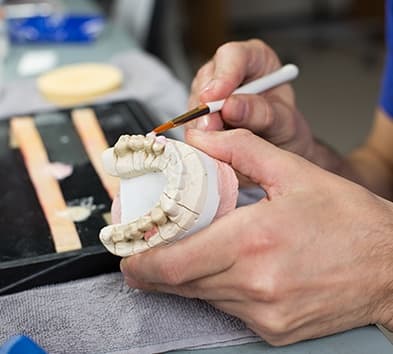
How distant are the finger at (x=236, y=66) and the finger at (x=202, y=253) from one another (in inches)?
8.7

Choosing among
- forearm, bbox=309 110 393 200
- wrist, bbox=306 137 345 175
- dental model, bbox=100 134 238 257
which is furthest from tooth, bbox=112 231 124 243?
forearm, bbox=309 110 393 200

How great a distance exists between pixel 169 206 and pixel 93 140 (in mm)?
379

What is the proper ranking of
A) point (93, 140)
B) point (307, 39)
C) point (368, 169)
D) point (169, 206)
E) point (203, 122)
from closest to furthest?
point (169, 206)
point (203, 122)
point (93, 140)
point (368, 169)
point (307, 39)

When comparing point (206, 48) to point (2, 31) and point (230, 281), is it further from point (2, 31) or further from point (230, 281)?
point (230, 281)

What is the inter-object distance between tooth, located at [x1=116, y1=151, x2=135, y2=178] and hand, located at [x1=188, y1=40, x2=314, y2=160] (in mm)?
168

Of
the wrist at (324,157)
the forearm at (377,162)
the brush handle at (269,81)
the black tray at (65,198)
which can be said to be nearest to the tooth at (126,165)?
the black tray at (65,198)

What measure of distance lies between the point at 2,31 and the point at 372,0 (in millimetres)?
2548

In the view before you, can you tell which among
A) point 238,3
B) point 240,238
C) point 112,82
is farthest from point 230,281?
point 238,3

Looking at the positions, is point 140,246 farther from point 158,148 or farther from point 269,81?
point 269,81

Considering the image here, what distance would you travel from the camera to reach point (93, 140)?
2.75ft

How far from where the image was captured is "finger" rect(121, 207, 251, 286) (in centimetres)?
50

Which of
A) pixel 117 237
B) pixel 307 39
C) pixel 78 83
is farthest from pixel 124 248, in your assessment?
pixel 307 39

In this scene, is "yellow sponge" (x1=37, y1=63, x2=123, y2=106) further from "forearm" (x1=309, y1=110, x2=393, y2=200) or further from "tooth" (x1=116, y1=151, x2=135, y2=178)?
"tooth" (x1=116, y1=151, x2=135, y2=178)

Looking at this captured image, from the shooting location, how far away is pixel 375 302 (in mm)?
544
